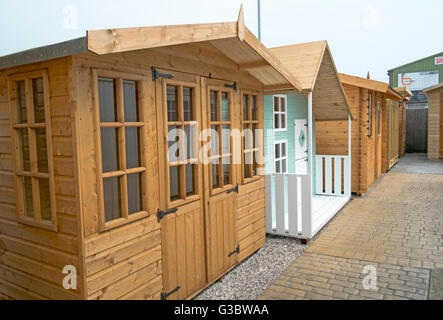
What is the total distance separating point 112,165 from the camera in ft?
9.11

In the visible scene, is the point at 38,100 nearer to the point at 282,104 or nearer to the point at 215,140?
the point at 215,140

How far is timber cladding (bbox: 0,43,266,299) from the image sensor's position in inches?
97.9

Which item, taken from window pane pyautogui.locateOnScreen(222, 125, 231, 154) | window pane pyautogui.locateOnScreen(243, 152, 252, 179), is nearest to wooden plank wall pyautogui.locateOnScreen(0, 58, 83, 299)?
window pane pyautogui.locateOnScreen(222, 125, 231, 154)

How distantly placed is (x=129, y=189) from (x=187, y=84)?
1184 mm

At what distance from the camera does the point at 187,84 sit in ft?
11.5

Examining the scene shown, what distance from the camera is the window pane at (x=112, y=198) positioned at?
8.98 feet

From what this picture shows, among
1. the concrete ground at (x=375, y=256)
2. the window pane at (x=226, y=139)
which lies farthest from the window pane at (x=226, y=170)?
the concrete ground at (x=375, y=256)

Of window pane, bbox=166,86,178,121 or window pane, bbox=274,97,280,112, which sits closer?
window pane, bbox=166,86,178,121

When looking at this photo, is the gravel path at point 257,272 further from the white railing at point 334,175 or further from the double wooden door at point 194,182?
the white railing at point 334,175

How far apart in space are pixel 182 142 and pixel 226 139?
2.95 feet

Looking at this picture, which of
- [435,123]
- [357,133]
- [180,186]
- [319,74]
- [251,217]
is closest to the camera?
[180,186]

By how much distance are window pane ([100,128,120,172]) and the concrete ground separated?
2047 millimetres

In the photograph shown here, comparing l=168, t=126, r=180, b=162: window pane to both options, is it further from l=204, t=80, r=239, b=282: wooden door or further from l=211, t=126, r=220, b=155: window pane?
l=211, t=126, r=220, b=155: window pane

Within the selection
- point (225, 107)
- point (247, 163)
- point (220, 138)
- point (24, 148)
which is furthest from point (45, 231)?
point (247, 163)
